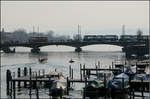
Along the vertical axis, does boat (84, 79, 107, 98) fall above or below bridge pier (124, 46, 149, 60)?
below

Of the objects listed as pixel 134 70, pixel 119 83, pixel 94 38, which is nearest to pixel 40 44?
pixel 94 38

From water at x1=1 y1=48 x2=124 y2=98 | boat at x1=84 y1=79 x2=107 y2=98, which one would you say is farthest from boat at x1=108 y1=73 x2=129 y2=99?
water at x1=1 y1=48 x2=124 y2=98

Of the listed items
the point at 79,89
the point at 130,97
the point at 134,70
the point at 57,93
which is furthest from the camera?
the point at 134,70

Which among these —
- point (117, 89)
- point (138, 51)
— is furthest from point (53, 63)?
point (117, 89)

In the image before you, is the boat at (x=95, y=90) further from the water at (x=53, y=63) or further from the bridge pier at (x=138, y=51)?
the bridge pier at (x=138, y=51)

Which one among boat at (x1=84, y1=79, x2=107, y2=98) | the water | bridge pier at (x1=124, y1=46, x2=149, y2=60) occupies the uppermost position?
bridge pier at (x1=124, y1=46, x2=149, y2=60)

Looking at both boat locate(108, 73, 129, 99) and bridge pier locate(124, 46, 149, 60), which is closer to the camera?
boat locate(108, 73, 129, 99)

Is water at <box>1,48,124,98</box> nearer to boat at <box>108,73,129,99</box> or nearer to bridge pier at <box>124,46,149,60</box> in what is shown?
bridge pier at <box>124,46,149,60</box>

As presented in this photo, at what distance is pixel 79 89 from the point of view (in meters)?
52.9

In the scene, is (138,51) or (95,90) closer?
(95,90)

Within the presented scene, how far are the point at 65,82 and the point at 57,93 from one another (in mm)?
4335

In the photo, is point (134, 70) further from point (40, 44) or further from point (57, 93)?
point (40, 44)

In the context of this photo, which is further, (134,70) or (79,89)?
(134,70)

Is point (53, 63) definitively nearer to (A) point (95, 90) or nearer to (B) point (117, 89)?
(A) point (95, 90)
